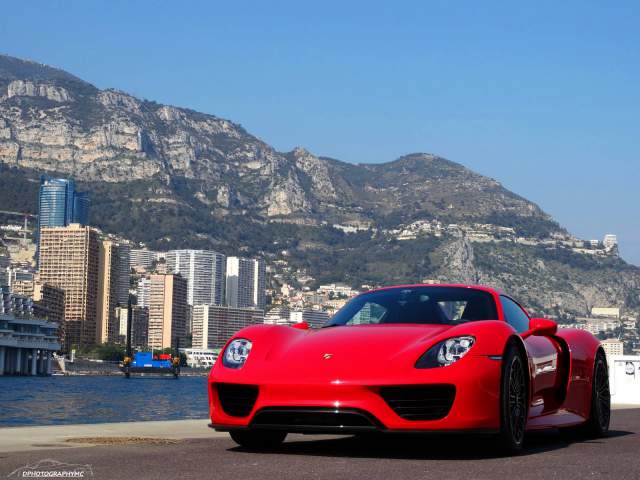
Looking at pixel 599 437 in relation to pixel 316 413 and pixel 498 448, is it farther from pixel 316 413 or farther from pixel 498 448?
pixel 316 413

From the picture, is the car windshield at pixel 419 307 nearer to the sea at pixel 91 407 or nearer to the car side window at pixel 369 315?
the car side window at pixel 369 315

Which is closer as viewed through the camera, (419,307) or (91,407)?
(419,307)

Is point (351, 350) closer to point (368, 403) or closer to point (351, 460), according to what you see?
point (368, 403)

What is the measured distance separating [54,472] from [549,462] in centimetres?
345

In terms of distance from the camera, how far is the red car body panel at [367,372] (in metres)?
7.91

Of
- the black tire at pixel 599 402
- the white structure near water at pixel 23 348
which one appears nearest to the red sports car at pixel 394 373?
the black tire at pixel 599 402

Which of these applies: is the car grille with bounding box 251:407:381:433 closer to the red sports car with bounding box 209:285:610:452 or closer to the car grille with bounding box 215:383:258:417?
the red sports car with bounding box 209:285:610:452

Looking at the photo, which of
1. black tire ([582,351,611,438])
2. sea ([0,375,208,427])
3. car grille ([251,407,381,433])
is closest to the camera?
car grille ([251,407,381,433])

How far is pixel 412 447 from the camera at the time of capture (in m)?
8.99

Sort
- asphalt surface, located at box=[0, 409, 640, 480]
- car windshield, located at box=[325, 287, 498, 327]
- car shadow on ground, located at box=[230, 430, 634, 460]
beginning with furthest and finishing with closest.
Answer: car windshield, located at box=[325, 287, 498, 327]
car shadow on ground, located at box=[230, 430, 634, 460]
asphalt surface, located at box=[0, 409, 640, 480]

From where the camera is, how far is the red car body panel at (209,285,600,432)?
25.9ft

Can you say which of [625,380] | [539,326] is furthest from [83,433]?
[625,380]

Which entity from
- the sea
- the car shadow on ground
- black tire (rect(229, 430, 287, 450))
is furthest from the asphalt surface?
the sea

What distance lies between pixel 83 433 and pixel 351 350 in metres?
3.48
